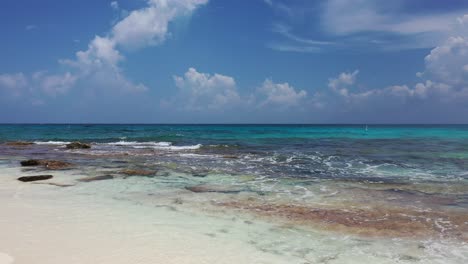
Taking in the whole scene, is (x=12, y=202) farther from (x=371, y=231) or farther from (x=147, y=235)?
(x=371, y=231)

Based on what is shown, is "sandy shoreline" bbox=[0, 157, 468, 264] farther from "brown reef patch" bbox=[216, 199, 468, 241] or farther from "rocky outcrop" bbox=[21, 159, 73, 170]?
"rocky outcrop" bbox=[21, 159, 73, 170]

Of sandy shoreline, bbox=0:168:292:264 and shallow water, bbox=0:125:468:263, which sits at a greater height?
sandy shoreline, bbox=0:168:292:264

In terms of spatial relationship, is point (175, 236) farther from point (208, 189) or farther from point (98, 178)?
point (98, 178)

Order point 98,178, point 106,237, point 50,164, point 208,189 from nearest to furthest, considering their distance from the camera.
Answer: point 106,237, point 208,189, point 98,178, point 50,164

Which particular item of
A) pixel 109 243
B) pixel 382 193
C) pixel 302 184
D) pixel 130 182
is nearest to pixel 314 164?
pixel 302 184

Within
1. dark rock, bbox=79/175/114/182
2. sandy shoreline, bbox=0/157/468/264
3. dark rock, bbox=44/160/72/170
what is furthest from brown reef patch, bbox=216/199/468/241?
dark rock, bbox=44/160/72/170

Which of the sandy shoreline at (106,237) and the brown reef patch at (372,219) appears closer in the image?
the sandy shoreline at (106,237)

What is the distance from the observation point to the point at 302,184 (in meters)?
13.3

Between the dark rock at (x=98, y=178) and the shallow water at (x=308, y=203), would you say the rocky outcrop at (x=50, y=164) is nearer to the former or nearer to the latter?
the shallow water at (x=308, y=203)

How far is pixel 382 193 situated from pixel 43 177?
12.1m

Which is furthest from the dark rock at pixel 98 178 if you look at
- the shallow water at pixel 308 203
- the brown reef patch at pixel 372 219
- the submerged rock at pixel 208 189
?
the brown reef patch at pixel 372 219

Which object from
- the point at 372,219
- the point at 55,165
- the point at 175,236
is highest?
the point at 55,165

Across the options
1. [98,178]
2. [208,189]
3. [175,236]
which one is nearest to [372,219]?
[175,236]

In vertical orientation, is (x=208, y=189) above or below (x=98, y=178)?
below
